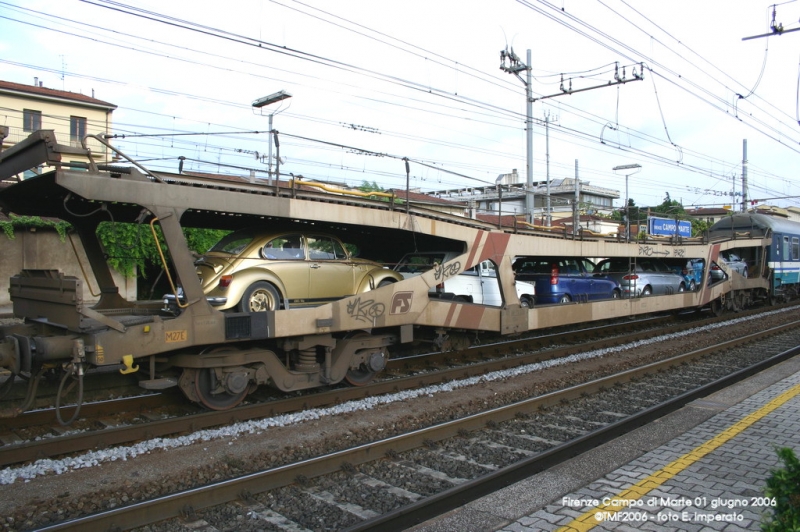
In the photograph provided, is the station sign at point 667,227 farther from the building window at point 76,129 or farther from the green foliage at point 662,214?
the building window at point 76,129

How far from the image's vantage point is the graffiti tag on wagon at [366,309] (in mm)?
8133

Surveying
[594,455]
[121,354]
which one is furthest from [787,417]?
[121,354]

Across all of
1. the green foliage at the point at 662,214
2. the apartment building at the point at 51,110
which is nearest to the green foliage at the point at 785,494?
the green foliage at the point at 662,214

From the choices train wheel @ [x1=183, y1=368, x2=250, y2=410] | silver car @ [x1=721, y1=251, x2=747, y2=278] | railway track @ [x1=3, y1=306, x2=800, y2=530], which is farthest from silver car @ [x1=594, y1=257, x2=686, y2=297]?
train wheel @ [x1=183, y1=368, x2=250, y2=410]

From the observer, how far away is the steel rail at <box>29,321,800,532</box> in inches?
167

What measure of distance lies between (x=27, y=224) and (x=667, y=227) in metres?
22.9

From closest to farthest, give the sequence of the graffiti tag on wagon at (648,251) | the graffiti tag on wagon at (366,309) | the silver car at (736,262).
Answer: the graffiti tag on wagon at (366,309) → the graffiti tag on wagon at (648,251) → the silver car at (736,262)

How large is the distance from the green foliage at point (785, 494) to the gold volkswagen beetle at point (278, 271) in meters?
6.18

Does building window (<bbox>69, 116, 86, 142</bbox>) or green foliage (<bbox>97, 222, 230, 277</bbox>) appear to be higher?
building window (<bbox>69, 116, 86, 142</bbox>)

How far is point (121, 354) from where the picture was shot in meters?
6.09

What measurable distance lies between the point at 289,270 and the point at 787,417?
6895mm

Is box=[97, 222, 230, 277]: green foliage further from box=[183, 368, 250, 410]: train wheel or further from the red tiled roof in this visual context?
the red tiled roof

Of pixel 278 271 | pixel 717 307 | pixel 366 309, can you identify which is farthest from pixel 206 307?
pixel 717 307

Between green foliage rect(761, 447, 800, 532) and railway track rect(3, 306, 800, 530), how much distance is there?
242cm
